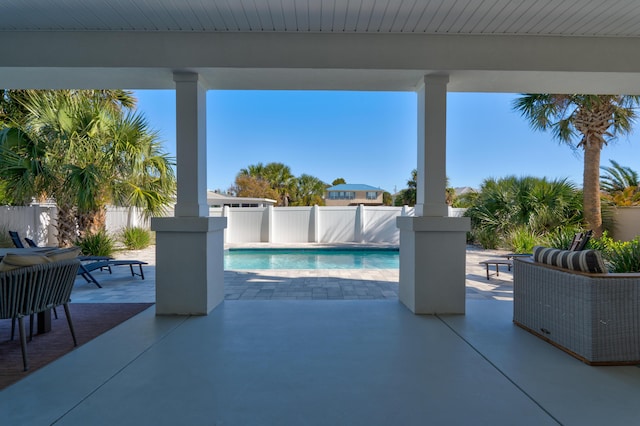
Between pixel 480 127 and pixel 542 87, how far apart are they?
23844 mm

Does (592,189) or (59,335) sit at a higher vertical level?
(592,189)

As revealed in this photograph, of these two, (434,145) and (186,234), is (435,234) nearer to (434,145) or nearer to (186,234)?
(434,145)

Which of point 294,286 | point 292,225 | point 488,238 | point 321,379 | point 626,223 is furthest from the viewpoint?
point 292,225

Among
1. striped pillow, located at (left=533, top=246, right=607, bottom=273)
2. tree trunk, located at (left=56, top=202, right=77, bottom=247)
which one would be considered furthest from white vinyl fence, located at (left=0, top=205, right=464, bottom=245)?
striped pillow, located at (left=533, top=246, right=607, bottom=273)

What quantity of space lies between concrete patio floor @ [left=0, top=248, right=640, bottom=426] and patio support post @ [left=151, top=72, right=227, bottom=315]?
347 millimetres

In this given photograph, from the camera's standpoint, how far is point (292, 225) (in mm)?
14945

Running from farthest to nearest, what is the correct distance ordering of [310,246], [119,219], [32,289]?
[310,246] → [119,219] → [32,289]

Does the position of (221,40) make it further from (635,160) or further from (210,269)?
(635,160)

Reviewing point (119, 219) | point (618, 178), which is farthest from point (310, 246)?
point (618, 178)

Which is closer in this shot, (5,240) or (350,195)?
(5,240)

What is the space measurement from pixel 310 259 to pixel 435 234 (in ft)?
23.2

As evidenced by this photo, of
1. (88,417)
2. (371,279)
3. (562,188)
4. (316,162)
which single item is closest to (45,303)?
(88,417)

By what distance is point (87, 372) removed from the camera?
2.84m

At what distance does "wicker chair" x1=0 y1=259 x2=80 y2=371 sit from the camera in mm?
2754
